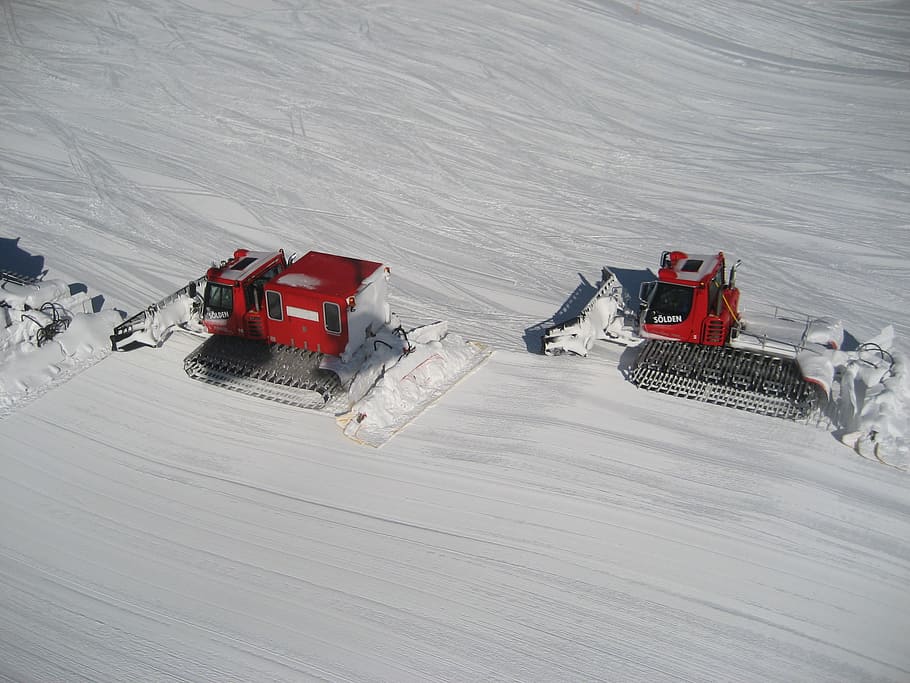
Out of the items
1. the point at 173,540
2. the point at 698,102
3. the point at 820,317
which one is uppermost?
the point at 698,102

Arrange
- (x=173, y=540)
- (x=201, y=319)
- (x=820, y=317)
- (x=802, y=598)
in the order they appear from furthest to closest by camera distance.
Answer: (x=820, y=317), (x=201, y=319), (x=173, y=540), (x=802, y=598)

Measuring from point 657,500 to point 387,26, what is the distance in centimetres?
1818

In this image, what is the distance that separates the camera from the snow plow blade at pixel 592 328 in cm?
1209

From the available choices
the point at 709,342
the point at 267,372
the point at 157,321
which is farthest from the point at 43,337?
the point at 709,342

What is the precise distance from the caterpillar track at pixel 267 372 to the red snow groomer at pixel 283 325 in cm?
1

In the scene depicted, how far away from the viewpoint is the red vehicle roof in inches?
456

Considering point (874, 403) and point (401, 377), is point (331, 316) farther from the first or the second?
point (874, 403)

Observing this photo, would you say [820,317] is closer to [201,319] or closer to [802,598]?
[802,598]

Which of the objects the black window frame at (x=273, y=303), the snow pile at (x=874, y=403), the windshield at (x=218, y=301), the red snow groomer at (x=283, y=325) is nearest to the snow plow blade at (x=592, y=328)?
the red snow groomer at (x=283, y=325)

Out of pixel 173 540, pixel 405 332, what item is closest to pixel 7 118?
pixel 405 332

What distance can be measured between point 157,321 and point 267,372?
214cm

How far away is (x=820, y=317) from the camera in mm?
13711

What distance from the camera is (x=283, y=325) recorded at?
11.9 m

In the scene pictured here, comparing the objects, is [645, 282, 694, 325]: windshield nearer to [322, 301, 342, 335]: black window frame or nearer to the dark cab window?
A: [322, 301, 342, 335]: black window frame
